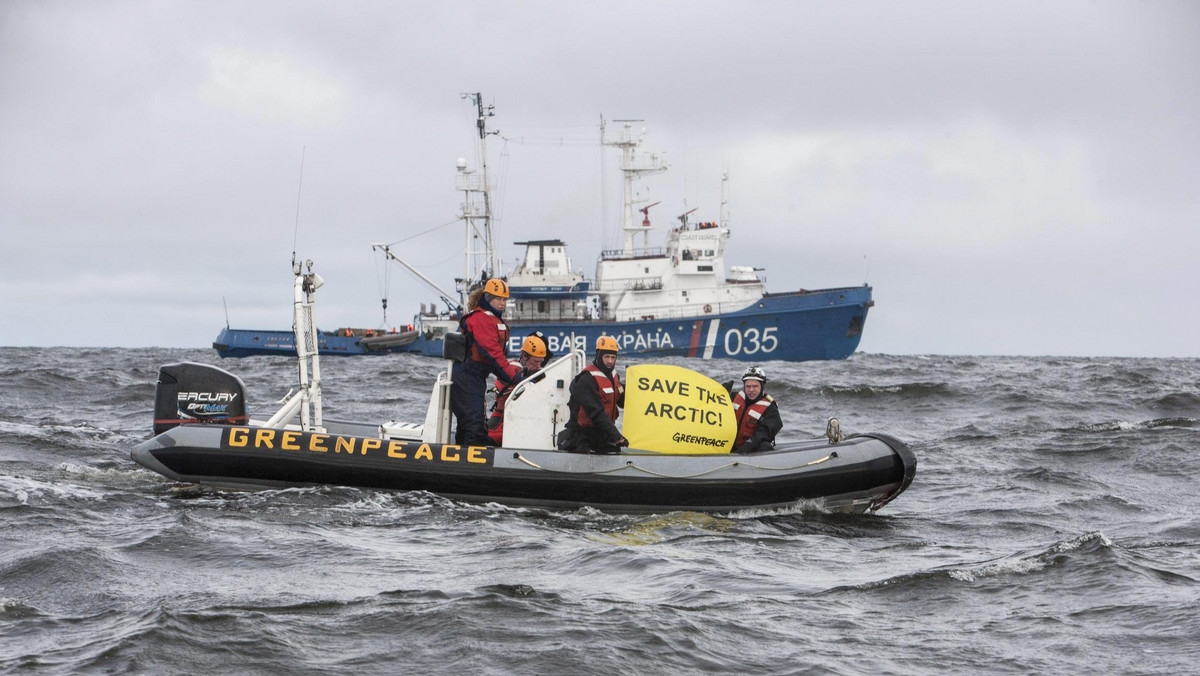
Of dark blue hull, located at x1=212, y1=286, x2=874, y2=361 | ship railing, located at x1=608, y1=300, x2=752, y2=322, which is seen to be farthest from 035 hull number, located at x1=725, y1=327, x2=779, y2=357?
ship railing, located at x1=608, y1=300, x2=752, y2=322

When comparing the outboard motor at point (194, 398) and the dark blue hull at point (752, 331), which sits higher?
the dark blue hull at point (752, 331)

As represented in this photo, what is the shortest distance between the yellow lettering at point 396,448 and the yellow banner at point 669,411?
214 centimetres

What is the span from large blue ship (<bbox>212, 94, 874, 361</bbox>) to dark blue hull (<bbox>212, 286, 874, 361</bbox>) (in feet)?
0.14

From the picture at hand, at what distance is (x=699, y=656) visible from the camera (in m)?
5.50

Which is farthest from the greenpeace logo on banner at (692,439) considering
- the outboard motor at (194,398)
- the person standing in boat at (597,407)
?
the outboard motor at (194,398)

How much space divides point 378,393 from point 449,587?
18.6 metres

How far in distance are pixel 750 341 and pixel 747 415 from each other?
35258 mm

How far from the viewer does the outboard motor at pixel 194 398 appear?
10500 millimetres

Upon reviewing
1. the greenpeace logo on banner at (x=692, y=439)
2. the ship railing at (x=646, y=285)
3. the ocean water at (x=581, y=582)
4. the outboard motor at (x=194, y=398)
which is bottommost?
the ocean water at (x=581, y=582)

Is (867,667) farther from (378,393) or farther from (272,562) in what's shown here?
(378,393)

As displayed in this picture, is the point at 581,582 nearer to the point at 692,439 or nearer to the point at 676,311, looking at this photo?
the point at 692,439

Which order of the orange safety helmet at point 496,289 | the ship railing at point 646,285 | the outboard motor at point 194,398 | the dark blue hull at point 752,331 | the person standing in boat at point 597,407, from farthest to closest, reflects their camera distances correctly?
the ship railing at point 646,285
the dark blue hull at point 752,331
the outboard motor at point 194,398
the orange safety helmet at point 496,289
the person standing in boat at point 597,407

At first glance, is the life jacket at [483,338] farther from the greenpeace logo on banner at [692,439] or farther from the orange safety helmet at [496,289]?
the greenpeace logo on banner at [692,439]

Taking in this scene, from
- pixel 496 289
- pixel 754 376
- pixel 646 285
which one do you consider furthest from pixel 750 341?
pixel 496 289
